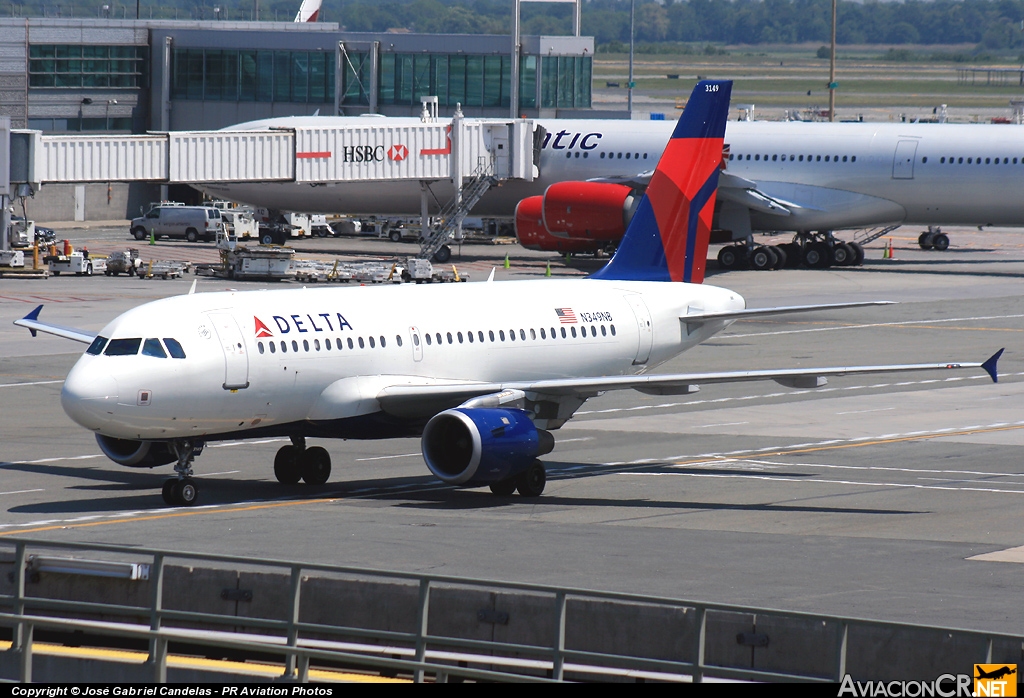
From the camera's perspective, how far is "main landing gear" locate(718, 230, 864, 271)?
78.7 meters

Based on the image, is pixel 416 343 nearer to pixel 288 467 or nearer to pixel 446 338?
pixel 446 338

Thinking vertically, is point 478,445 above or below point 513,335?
below

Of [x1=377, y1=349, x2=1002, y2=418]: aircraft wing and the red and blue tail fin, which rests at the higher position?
the red and blue tail fin

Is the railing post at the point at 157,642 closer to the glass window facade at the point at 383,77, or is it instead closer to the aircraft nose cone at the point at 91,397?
the aircraft nose cone at the point at 91,397

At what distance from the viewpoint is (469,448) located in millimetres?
28312

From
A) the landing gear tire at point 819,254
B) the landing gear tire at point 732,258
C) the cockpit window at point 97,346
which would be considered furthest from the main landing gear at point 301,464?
the landing gear tire at point 819,254

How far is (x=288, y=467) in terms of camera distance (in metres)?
30.6

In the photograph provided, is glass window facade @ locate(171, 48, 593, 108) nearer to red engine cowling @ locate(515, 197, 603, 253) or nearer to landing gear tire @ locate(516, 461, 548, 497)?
red engine cowling @ locate(515, 197, 603, 253)

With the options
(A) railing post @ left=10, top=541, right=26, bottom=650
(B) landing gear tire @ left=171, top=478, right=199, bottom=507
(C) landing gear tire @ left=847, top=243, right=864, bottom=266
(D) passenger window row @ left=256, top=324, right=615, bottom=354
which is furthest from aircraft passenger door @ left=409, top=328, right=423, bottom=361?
(C) landing gear tire @ left=847, top=243, right=864, bottom=266

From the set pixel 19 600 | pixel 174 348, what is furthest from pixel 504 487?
pixel 19 600

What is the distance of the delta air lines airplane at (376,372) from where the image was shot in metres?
27.2

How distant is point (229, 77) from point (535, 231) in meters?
39.8

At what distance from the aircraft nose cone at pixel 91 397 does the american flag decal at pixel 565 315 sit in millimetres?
10185

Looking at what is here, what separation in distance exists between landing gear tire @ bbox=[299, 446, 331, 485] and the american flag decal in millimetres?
5826
